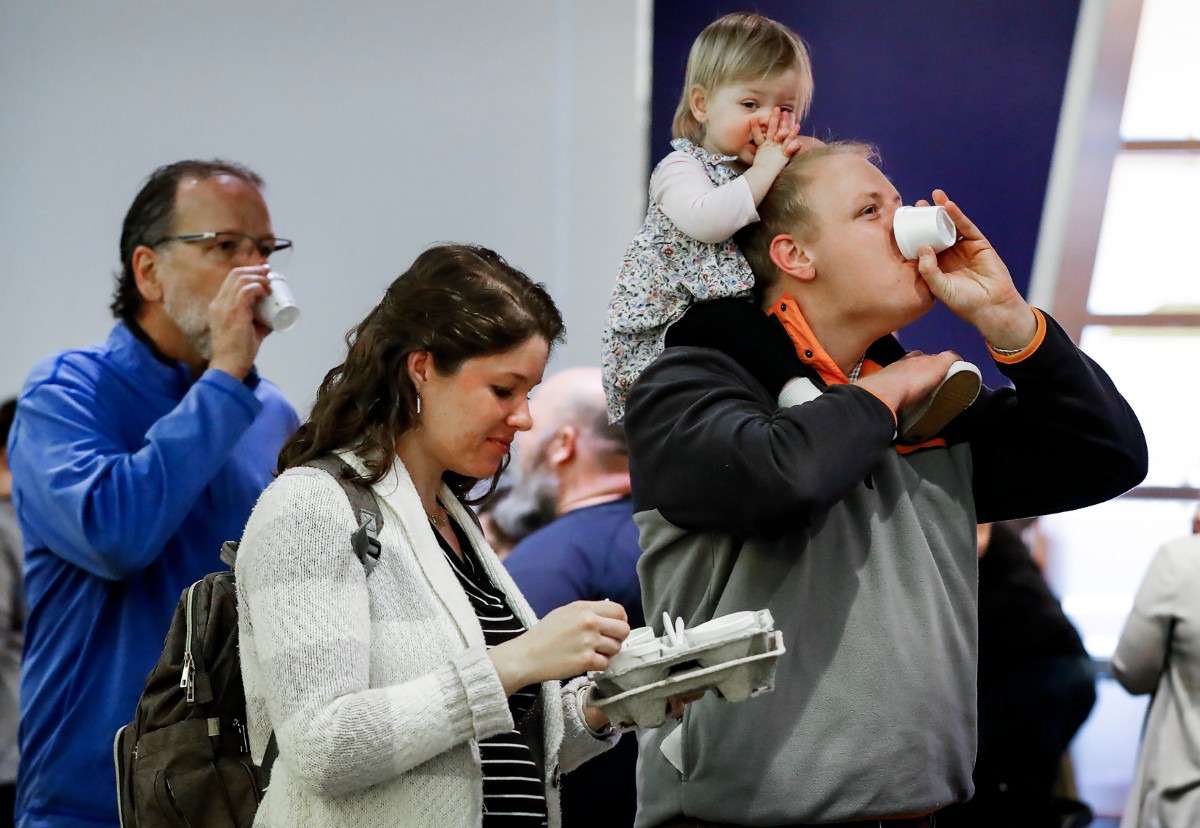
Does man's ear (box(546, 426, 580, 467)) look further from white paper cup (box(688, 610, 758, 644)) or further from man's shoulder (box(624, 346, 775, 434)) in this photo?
white paper cup (box(688, 610, 758, 644))

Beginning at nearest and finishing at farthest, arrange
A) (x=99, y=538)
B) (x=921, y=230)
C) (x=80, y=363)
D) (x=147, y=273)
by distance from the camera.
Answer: (x=921, y=230)
(x=99, y=538)
(x=80, y=363)
(x=147, y=273)

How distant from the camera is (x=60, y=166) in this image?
3.84 metres

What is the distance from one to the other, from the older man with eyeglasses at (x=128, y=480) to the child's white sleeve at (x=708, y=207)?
0.87 metres

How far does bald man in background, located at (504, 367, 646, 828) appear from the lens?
2529 millimetres

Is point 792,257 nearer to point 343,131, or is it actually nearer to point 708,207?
point 708,207

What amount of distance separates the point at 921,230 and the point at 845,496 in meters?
0.35

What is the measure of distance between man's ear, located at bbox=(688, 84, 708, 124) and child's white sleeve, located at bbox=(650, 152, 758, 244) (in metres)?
0.20

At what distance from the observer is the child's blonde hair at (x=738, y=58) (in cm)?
196

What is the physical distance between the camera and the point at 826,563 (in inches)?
63.1

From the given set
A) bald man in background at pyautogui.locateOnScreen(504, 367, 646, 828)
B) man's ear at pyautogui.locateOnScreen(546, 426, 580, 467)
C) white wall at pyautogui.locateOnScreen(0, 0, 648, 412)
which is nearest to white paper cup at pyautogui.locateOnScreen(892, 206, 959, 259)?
bald man in background at pyautogui.locateOnScreen(504, 367, 646, 828)

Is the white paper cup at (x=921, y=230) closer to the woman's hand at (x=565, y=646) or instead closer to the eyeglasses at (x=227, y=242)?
the woman's hand at (x=565, y=646)

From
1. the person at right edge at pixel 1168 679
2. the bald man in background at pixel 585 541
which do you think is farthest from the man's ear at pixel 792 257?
the person at right edge at pixel 1168 679

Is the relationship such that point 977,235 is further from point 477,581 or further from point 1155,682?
point 1155,682

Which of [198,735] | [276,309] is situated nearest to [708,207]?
[198,735]
